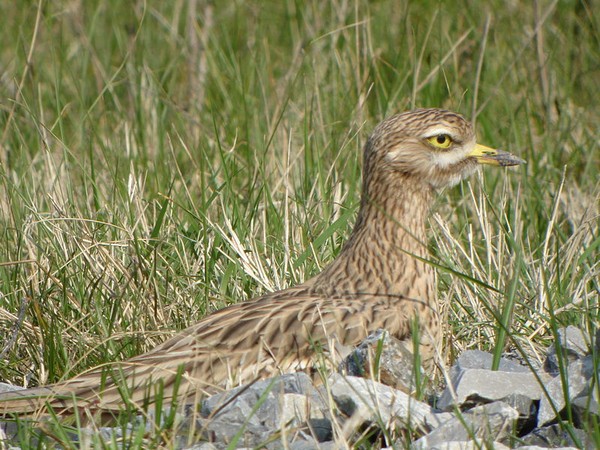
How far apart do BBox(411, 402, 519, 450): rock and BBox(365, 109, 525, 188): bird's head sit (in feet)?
5.22

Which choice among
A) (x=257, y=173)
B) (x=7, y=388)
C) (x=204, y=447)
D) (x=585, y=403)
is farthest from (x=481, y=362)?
(x=257, y=173)

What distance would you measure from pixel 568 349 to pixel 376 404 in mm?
828

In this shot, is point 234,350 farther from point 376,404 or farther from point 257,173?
point 257,173

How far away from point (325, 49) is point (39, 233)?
3.23 m

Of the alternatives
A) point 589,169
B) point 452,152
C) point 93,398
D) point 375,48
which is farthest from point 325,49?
point 93,398

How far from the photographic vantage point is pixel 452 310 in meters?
5.09

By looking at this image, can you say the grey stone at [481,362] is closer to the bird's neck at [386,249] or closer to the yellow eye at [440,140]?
the bird's neck at [386,249]

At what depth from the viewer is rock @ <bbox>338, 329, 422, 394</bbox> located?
4.00 metres

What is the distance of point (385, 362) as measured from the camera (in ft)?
13.3

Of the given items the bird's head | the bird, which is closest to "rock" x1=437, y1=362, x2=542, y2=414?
the bird

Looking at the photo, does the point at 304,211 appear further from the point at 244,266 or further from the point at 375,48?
the point at 375,48

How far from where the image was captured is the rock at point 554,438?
3631mm

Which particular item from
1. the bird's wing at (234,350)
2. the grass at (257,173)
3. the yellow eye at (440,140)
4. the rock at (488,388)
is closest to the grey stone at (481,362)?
the grass at (257,173)

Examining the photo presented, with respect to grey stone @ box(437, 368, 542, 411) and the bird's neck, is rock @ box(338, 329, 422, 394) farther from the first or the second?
the bird's neck
